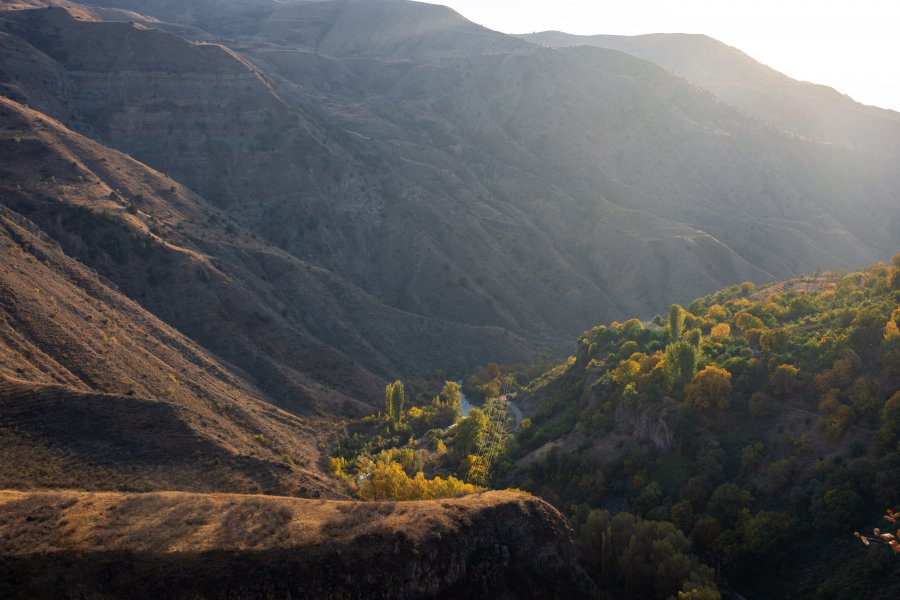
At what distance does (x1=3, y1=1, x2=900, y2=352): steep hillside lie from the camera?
381 feet

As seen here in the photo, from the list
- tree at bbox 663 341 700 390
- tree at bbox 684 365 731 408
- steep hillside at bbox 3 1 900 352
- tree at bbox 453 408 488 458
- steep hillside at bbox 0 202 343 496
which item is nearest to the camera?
steep hillside at bbox 0 202 343 496

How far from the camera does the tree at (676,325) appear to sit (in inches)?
2657

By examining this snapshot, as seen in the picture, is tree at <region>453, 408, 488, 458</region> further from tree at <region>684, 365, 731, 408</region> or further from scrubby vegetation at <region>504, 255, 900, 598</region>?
tree at <region>684, 365, 731, 408</region>

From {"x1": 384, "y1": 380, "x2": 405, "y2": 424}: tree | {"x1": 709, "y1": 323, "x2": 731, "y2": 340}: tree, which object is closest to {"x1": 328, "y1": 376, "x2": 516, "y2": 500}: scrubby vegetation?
{"x1": 384, "y1": 380, "x2": 405, "y2": 424}: tree

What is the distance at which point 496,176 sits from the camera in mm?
145875

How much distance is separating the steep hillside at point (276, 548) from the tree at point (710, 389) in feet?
70.9

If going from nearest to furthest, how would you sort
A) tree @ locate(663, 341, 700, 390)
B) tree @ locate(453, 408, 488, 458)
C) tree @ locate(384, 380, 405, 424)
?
1. tree @ locate(663, 341, 700, 390)
2. tree @ locate(453, 408, 488, 458)
3. tree @ locate(384, 380, 405, 424)

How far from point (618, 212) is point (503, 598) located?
114 m

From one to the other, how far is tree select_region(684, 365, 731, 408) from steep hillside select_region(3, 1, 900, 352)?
4713 centimetres

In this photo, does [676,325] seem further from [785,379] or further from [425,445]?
[425,445]

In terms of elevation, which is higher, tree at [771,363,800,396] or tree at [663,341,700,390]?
tree at [771,363,800,396]

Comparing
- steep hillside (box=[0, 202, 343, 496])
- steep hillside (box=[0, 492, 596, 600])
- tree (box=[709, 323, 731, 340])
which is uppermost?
tree (box=[709, 323, 731, 340])

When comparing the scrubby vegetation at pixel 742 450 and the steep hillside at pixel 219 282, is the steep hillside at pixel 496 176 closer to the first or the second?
the steep hillside at pixel 219 282

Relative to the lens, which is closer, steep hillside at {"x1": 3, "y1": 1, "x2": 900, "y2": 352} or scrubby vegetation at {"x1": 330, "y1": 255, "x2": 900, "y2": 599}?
scrubby vegetation at {"x1": 330, "y1": 255, "x2": 900, "y2": 599}
